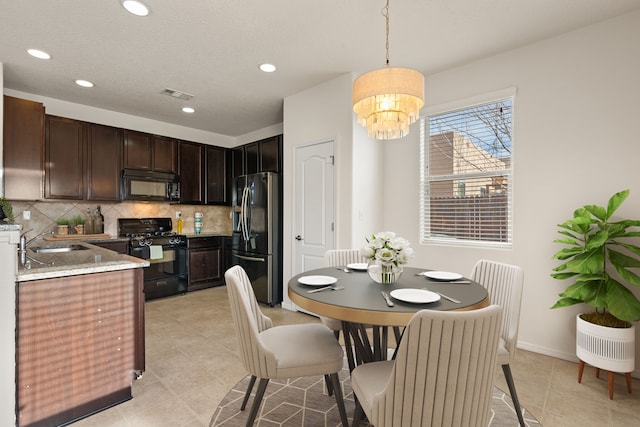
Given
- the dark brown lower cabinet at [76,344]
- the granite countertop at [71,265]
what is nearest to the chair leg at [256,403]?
the dark brown lower cabinet at [76,344]

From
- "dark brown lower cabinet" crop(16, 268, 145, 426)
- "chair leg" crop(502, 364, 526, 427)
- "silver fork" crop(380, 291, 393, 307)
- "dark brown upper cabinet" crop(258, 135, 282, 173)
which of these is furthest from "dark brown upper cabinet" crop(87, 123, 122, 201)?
"chair leg" crop(502, 364, 526, 427)

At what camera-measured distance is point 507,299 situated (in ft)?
6.39

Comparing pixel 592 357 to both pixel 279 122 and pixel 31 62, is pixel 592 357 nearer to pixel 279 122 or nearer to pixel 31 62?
pixel 279 122

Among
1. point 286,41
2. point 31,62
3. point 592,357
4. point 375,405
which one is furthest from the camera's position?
point 31,62

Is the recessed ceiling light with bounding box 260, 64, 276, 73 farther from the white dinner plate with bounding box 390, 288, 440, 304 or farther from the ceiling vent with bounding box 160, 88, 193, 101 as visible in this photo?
the white dinner plate with bounding box 390, 288, 440, 304

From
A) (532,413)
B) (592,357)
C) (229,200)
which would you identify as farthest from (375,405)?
(229,200)

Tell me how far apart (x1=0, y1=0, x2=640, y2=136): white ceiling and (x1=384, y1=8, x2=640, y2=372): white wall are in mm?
173

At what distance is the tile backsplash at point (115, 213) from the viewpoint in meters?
3.87

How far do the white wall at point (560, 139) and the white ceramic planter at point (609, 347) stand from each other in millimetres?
466

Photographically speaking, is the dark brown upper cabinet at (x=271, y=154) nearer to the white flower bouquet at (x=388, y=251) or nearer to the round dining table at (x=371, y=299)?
the round dining table at (x=371, y=299)

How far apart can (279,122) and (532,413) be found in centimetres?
466

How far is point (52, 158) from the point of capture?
3758 mm

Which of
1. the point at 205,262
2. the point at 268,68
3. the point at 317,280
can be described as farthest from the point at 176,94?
the point at 317,280

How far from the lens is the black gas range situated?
4.30m
